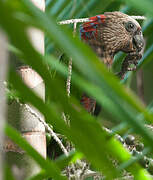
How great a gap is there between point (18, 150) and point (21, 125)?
32mm

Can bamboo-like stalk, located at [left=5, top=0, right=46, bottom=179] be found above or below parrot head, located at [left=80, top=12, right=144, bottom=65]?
below

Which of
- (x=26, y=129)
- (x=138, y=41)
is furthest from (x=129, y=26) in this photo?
(x=26, y=129)

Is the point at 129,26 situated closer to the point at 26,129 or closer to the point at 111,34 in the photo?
the point at 111,34

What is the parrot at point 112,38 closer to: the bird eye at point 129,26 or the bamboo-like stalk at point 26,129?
the bird eye at point 129,26

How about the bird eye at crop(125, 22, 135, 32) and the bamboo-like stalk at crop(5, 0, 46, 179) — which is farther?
the bird eye at crop(125, 22, 135, 32)

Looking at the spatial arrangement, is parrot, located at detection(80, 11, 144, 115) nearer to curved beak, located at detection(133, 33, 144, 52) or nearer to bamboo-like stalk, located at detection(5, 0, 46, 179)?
curved beak, located at detection(133, 33, 144, 52)

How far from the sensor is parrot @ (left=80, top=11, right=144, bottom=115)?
900 mm

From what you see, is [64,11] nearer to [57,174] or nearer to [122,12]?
[122,12]

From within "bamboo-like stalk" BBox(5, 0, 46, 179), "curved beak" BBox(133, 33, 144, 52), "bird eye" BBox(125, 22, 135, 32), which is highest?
"bird eye" BBox(125, 22, 135, 32)

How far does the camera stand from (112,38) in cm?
98

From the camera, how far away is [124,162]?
271 mm

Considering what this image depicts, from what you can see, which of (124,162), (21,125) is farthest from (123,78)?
(124,162)

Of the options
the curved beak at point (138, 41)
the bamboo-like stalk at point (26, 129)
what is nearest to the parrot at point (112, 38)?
the curved beak at point (138, 41)

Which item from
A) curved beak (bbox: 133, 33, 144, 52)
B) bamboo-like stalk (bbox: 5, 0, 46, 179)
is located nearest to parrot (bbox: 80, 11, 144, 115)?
curved beak (bbox: 133, 33, 144, 52)
